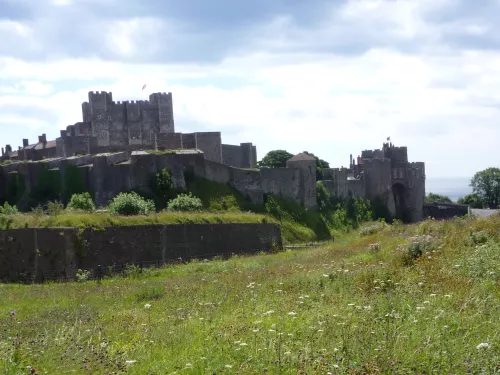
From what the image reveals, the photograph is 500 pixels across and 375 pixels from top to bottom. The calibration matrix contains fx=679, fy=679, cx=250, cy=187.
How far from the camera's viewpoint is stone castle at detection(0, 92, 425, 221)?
43.6 metres

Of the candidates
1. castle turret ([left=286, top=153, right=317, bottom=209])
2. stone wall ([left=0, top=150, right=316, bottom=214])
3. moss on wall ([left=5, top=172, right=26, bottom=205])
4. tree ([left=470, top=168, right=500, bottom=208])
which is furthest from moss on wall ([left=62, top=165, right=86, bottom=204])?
tree ([left=470, top=168, right=500, bottom=208])

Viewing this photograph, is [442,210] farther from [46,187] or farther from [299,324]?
[299,324]

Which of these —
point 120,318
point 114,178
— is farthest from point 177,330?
point 114,178

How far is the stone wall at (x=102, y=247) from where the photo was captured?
2339 cm

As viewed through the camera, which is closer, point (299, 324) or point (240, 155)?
→ point (299, 324)

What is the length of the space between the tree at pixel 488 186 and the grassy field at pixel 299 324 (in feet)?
276

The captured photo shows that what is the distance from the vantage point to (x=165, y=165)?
44.4 m

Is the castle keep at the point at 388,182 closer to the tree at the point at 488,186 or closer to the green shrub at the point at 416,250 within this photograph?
the tree at the point at 488,186

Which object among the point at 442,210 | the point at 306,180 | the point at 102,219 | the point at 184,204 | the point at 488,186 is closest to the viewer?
the point at 102,219

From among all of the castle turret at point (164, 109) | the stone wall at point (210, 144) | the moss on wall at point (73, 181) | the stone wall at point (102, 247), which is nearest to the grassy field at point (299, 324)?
Result: the stone wall at point (102, 247)

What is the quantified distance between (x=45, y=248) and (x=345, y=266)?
12.4 metres

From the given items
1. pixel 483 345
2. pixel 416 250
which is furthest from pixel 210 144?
pixel 483 345

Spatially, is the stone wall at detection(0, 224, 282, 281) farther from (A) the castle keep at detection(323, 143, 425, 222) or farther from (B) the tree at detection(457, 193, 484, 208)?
(B) the tree at detection(457, 193, 484, 208)

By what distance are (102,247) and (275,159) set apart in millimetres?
57411
